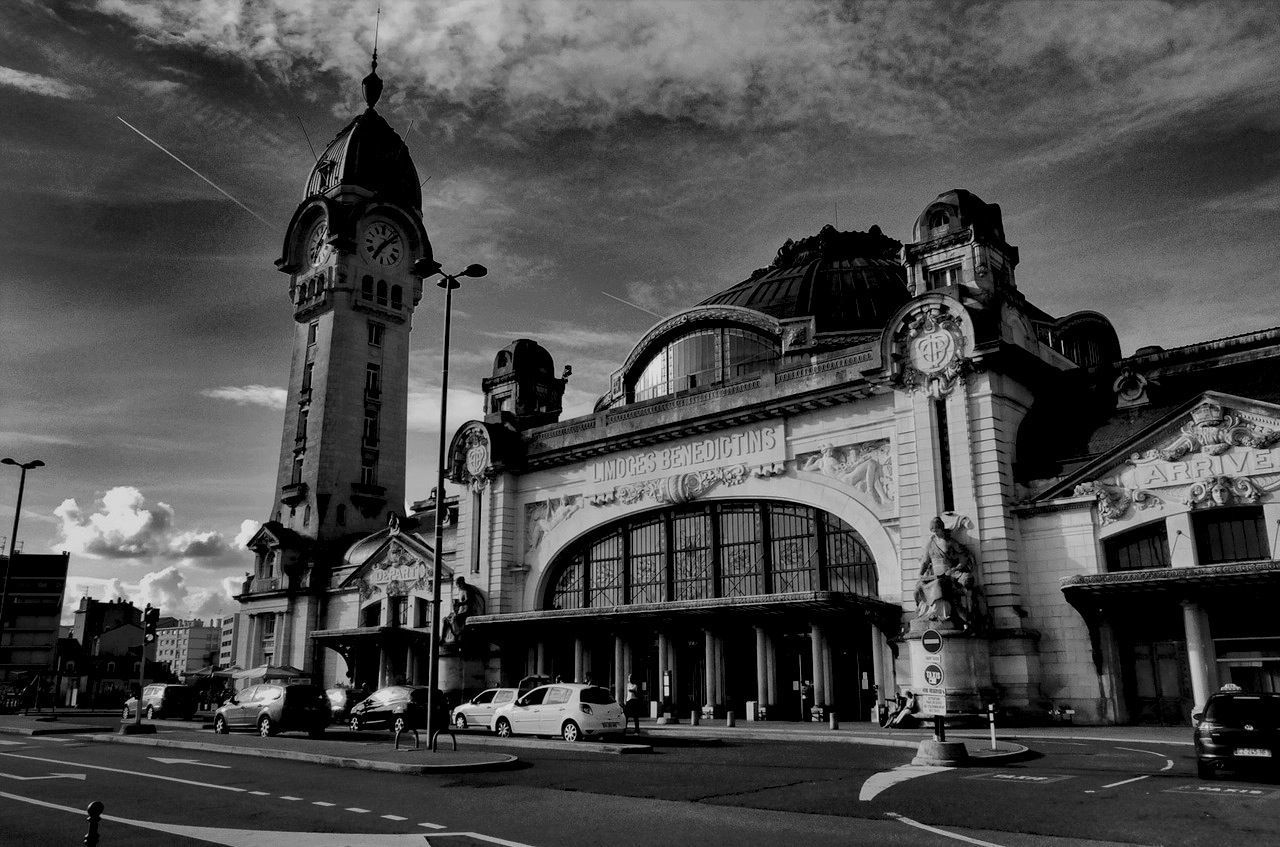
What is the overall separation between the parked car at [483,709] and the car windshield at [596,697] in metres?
3.45

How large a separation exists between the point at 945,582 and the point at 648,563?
15.8 meters

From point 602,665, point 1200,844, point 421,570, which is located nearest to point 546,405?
point 421,570

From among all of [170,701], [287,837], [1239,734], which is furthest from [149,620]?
[1239,734]

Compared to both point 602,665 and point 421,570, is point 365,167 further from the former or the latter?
point 602,665

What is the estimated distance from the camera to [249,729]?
113ft

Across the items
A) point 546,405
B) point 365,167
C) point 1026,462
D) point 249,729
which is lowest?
point 249,729

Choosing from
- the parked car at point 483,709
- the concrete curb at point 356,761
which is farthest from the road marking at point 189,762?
the parked car at point 483,709

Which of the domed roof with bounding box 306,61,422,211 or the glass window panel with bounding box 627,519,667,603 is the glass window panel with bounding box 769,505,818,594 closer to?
the glass window panel with bounding box 627,519,667,603

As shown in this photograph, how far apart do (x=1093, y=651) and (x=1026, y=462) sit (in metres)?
6.74

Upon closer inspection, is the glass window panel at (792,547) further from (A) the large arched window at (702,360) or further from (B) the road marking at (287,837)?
(B) the road marking at (287,837)

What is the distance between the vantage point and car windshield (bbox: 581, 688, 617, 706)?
27.2 m

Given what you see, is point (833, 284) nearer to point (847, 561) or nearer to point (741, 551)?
point (741, 551)

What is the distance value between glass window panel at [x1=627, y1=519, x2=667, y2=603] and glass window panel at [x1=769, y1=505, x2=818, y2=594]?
19.0ft

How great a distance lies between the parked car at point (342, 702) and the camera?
41.3m
